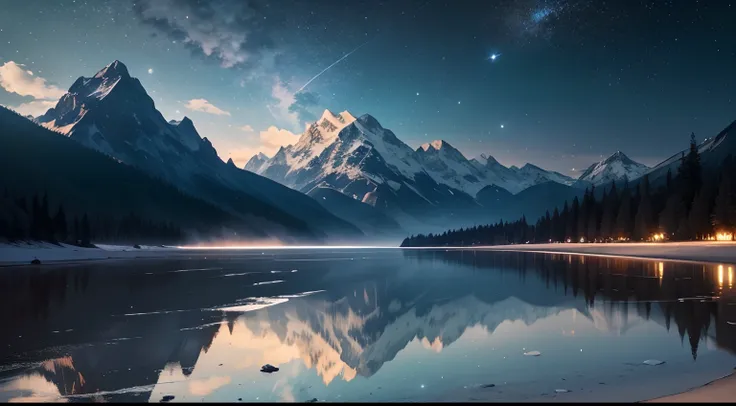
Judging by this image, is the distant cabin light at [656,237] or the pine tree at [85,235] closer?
the distant cabin light at [656,237]

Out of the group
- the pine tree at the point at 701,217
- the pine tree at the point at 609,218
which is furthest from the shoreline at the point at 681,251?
the pine tree at the point at 609,218

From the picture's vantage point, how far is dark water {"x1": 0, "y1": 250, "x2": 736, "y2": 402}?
1295cm

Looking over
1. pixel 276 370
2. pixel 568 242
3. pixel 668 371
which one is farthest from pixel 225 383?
pixel 568 242

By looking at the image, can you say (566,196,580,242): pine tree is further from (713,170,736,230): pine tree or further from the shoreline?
(713,170,736,230): pine tree

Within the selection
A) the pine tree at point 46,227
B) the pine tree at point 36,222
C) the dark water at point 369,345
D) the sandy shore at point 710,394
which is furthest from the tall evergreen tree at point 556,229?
the sandy shore at point 710,394

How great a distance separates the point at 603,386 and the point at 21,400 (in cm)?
1418

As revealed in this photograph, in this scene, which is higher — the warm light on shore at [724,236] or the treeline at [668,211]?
the treeline at [668,211]

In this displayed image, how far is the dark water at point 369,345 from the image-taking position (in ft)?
42.5

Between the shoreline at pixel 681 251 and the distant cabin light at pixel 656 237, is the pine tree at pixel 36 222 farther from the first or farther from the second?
the distant cabin light at pixel 656 237

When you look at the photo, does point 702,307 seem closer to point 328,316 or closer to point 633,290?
point 633,290

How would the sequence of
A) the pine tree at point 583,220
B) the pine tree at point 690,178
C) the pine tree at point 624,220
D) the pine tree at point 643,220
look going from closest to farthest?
1. the pine tree at point 690,178
2. the pine tree at point 643,220
3. the pine tree at point 624,220
4. the pine tree at point 583,220

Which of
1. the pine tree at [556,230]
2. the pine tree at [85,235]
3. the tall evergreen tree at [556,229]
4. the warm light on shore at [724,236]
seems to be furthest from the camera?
the pine tree at [556,230]

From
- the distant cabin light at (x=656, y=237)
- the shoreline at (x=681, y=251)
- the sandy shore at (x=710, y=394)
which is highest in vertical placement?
the distant cabin light at (x=656, y=237)

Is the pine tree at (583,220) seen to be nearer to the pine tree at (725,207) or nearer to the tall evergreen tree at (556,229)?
the tall evergreen tree at (556,229)
